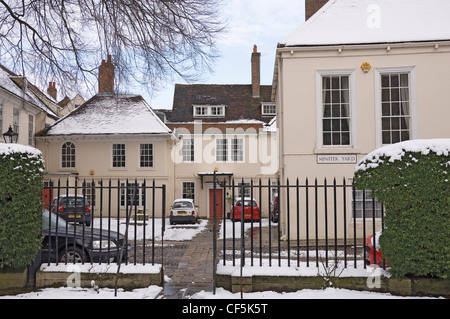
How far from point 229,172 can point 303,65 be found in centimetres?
1567

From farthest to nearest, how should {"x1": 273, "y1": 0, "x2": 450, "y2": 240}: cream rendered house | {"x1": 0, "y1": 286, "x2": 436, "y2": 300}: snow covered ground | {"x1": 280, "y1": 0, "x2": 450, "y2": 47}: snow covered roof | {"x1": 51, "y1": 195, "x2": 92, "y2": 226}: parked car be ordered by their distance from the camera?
{"x1": 280, "y1": 0, "x2": 450, "y2": 47}: snow covered roof < {"x1": 273, "y1": 0, "x2": 450, "y2": 240}: cream rendered house < {"x1": 51, "y1": 195, "x2": 92, "y2": 226}: parked car < {"x1": 0, "y1": 286, "x2": 436, "y2": 300}: snow covered ground

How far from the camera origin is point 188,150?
95.2 feet

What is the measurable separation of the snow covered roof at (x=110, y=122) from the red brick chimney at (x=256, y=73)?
8713mm

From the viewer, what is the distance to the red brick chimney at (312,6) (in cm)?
1758

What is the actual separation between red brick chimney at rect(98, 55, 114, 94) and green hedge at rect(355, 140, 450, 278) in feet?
20.2

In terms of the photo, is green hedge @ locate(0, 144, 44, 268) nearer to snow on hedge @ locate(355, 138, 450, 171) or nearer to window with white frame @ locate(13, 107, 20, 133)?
snow on hedge @ locate(355, 138, 450, 171)

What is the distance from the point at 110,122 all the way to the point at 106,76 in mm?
19493

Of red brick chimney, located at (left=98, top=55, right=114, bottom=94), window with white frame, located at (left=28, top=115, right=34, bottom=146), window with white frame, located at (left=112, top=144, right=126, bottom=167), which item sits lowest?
window with white frame, located at (left=112, top=144, right=126, bottom=167)

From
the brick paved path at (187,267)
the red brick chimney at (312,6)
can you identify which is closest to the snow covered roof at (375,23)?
the red brick chimney at (312,6)

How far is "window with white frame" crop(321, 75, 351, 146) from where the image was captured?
45.4 feet

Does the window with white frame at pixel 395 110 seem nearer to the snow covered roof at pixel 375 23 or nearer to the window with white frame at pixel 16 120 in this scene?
the snow covered roof at pixel 375 23

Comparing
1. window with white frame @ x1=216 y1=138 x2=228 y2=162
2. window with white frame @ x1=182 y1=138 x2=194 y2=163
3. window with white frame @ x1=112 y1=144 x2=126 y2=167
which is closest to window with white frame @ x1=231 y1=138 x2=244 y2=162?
window with white frame @ x1=216 y1=138 x2=228 y2=162

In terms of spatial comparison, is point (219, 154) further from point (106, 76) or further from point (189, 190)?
point (106, 76)
